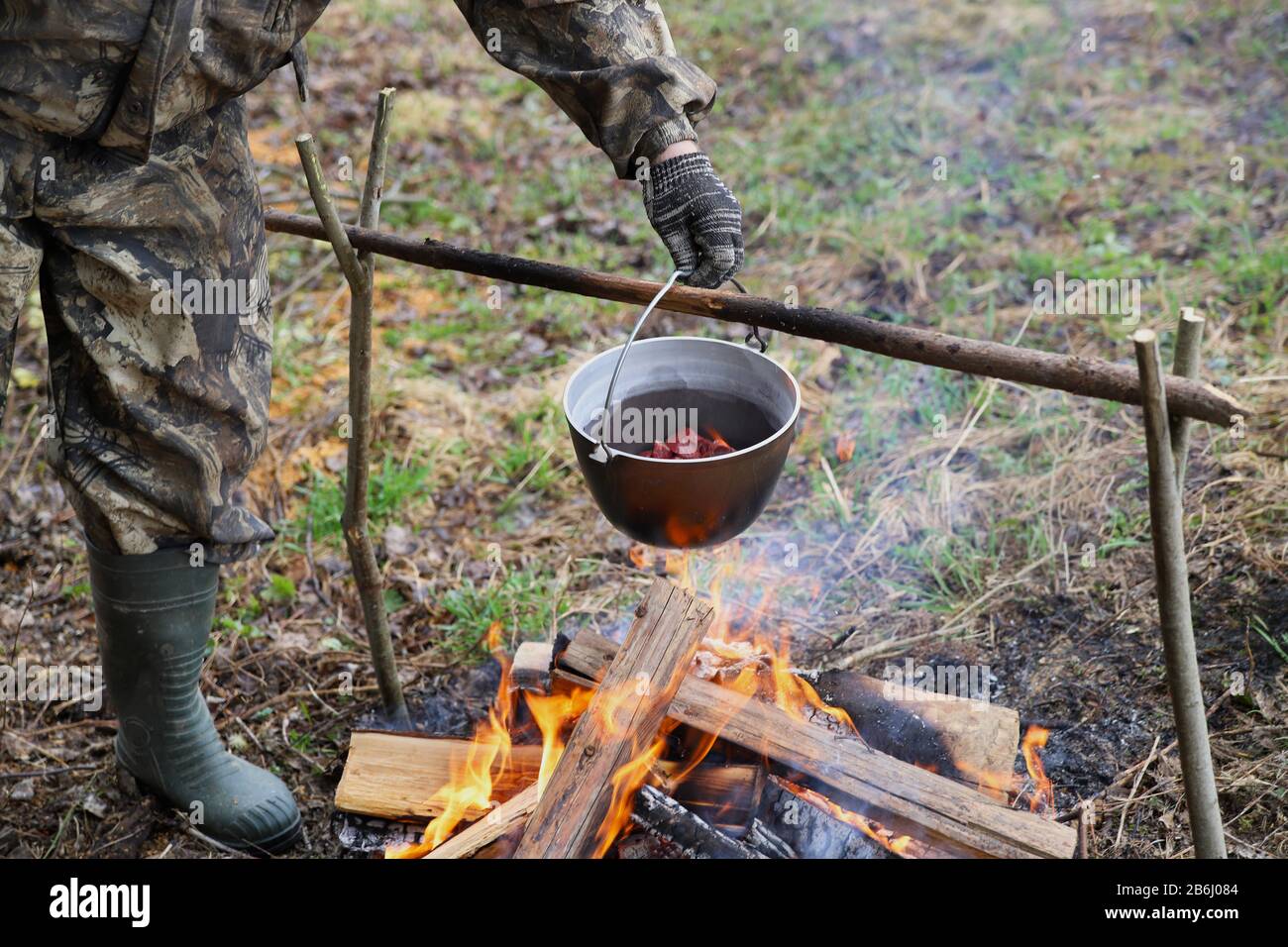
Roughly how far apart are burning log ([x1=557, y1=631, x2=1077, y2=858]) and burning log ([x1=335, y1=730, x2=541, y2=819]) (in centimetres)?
32

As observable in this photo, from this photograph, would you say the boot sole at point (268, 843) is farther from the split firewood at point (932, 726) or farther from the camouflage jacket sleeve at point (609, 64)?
the camouflage jacket sleeve at point (609, 64)

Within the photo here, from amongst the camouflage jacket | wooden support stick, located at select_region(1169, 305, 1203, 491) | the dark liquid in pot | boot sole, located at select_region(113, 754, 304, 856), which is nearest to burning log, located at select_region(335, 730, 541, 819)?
boot sole, located at select_region(113, 754, 304, 856)

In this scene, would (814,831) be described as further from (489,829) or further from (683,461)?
(683,461)

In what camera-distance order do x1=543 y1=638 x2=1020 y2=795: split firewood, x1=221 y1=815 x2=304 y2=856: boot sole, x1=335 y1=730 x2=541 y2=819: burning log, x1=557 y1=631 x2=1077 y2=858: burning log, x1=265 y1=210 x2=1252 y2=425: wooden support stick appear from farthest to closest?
1. x1=221 y1=815 x2=304 y2=856: boot sole
2. x1=335 y1=730 x2=541 y2=819: burning log
3. x1=543 y1=638 x2=1020 y2=795: split firewood
4. x1=557 y1=631 x2=1077 y2=858: burning log
5. x1=265 y1=210 x2=1252 y2=425: wooden support stick

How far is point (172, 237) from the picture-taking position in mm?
2576

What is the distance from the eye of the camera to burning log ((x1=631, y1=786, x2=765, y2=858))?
8.00 feet

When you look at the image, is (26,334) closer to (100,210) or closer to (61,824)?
(61,824)

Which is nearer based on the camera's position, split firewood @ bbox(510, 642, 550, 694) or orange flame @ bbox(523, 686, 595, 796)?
orange flame @ bbox(523, 686, 595, 796)

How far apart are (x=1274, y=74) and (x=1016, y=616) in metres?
4.53

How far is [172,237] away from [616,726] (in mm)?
1533

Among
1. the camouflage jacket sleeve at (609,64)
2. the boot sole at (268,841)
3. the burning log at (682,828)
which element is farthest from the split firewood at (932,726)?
the camouflage jacket sleeve at (609,64)

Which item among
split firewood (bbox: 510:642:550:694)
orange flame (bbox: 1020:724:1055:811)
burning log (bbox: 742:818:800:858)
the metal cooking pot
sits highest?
the metal cooking pot

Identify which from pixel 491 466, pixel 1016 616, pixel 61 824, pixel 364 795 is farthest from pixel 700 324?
pixel 61 824

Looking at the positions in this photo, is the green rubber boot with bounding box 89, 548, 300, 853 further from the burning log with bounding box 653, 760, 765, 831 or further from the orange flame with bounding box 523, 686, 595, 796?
the burning log with bounding box 653, 760, 765, 831
